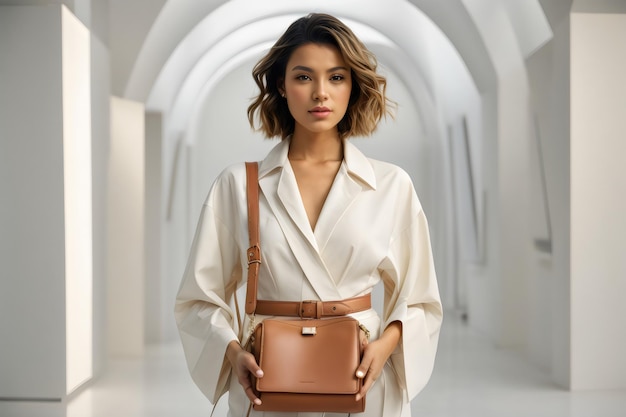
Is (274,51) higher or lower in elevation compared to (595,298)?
higher

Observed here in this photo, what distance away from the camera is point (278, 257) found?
2.64m

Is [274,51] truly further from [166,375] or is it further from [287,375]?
[166,375]

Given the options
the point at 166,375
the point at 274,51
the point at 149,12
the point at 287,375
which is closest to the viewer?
the point at 287,375

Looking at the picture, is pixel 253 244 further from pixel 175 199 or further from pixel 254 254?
pixel 175 199

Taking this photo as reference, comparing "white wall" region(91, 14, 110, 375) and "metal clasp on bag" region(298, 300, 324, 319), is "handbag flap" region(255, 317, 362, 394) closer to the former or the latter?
"metal clasp on bag" region(298, 300, 324, 319)

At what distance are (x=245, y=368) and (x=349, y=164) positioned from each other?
2.64 ft

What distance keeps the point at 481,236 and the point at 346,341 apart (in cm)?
1013

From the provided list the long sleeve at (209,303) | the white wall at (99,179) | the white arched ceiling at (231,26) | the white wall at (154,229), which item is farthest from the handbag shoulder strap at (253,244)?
the white wall at (154,229)

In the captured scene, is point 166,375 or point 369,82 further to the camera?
point 166,375

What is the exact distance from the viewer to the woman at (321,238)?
8.66 ft

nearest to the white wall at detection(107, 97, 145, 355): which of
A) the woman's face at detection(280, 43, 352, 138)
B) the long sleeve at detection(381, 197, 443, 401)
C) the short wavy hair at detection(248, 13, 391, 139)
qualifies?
the short wavy hair at detection(248, 13, 391, 139)

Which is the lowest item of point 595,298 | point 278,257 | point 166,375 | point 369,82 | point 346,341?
point 166,375

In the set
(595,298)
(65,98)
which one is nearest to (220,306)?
(65,98)

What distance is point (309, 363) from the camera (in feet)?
7.90
